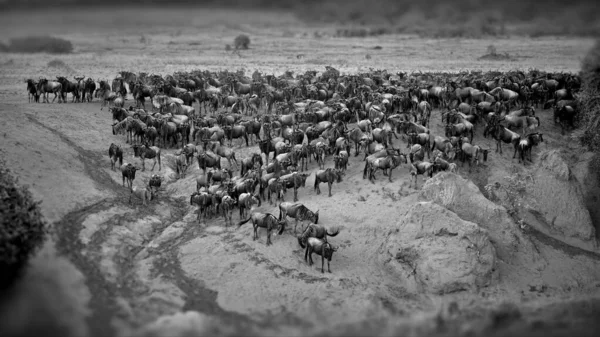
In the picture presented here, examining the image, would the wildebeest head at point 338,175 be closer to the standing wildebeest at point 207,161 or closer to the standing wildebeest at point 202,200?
the standing wildebeest at point 202,200

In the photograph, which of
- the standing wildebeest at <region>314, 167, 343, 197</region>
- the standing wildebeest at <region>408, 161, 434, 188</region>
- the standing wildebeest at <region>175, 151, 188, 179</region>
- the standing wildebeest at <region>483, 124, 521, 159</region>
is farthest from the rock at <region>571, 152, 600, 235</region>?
the standing wildebeest at <region>175, 151, 188, 179</region>

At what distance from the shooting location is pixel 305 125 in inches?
831

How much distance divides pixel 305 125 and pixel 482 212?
7413 millimetres

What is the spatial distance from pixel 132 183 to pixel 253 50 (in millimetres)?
38259

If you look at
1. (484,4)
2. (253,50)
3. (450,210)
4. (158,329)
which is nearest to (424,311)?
(450,210)

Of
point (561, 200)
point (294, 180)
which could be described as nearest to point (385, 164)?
point (294, 180)

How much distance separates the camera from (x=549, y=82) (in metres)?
24.6

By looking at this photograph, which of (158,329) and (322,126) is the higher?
(322,126)

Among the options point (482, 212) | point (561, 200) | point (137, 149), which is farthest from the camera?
point (137, 149)

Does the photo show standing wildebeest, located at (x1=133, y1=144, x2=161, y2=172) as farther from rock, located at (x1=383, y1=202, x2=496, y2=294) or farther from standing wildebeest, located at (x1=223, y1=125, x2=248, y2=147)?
rock, located at (x1=383, y1=202, x2=496, y2=294)

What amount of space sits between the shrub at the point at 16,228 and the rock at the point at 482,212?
31.6ft

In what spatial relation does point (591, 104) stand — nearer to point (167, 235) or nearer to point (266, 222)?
point (266, 222)

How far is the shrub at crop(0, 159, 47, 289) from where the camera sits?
1182 cm

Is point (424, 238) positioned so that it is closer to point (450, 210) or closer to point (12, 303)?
point (450, 210)
